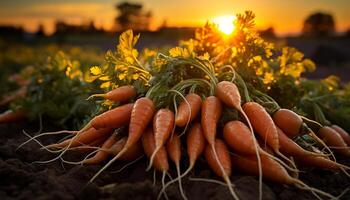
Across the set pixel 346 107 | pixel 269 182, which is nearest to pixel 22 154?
pixel 269 182

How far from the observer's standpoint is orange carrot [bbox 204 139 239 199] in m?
3.30

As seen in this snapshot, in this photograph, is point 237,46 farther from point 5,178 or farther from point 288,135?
Result: point 5,178

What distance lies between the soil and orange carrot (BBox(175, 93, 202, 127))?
1.32ft

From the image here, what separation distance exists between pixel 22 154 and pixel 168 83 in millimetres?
1457

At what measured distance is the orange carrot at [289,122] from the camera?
12.1 ft

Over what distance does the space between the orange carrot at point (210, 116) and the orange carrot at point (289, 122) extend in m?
0.51

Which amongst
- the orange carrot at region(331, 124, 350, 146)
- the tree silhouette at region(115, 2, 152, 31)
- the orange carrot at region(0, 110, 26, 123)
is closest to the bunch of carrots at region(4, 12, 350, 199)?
the orange carrot at region(331, 124, 350, 146)

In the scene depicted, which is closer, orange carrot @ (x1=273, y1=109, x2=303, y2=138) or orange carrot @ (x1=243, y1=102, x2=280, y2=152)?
orange carrot @ (x1=243, y1=102, x2=280, y2=152)

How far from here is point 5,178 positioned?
335 centimetres

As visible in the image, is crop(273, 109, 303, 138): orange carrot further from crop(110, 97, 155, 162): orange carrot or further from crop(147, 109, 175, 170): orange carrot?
crop(110, 97, 155, 162): orange carrot

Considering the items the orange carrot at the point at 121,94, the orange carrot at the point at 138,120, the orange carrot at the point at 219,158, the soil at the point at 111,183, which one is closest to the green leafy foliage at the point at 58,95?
the orange carrot at the point at 121,94

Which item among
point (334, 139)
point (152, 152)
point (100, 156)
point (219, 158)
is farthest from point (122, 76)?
point (334, 139)

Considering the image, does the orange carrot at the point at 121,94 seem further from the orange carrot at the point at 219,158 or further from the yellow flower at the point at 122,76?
the orange carrot at the point at 219,158

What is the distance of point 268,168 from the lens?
11.0ft
